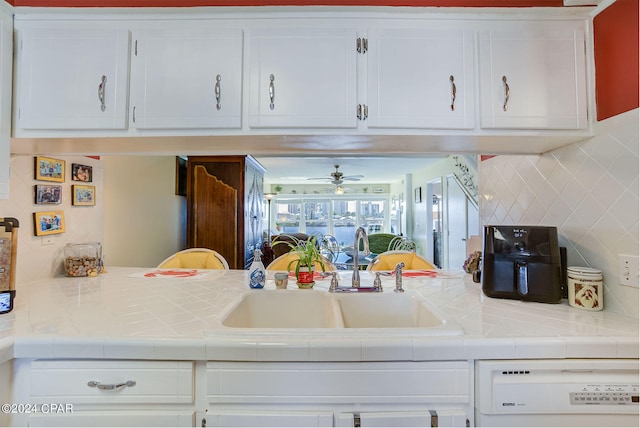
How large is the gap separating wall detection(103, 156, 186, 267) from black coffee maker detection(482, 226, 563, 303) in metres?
2.70

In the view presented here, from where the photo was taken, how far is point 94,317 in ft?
3.42

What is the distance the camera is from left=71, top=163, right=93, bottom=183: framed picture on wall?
1.83 meters

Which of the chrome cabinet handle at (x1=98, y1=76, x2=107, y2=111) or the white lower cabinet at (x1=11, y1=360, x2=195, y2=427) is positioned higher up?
the chrome cabinet handle at (x1=98, y1=76, x2=107, y2=111)

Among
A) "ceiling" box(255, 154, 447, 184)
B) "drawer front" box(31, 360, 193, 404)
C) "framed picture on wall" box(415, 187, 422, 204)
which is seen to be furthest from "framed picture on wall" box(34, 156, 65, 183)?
"framed picture on wall" box(415, 187, 422, 204)

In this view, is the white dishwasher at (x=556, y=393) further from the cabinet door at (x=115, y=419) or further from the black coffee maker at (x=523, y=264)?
the cabinet door at (x=115, y=419)

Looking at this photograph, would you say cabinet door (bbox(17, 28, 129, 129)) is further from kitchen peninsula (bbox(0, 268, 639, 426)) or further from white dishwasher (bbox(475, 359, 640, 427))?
white dishwasher (bbox(475, 359, 640, 427))

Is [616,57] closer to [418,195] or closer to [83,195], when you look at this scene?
[83,195]

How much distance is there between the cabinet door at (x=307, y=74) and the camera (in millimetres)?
1203

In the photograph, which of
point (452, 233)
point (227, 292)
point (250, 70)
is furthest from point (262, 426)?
point (452, 233)

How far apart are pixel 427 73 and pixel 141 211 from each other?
286 cm

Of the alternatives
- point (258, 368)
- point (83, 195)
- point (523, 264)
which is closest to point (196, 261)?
point (83, 195)

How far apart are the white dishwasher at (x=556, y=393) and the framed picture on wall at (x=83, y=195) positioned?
2.37 m

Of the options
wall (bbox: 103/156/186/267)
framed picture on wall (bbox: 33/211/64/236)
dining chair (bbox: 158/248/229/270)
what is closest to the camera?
framed picture on wall (bbox: 33/211/64/236)

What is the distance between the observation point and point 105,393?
0.86 metres
